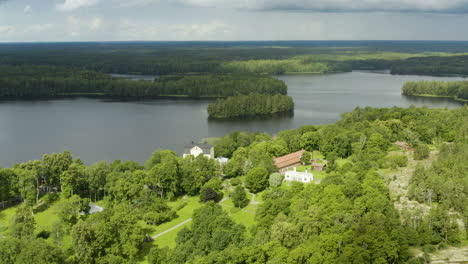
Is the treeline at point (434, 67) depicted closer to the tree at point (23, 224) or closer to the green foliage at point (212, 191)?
the green foliage at point (212, 191)

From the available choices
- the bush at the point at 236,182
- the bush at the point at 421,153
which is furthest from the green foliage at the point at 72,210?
the bush at the point at 421,153

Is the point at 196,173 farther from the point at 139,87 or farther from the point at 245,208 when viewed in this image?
the point at 139,87

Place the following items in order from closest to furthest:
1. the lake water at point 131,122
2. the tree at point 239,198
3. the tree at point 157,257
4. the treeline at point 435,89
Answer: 1. the tree at point 157,257
2. the tree at point 239,198
3. the lake water at point 131,122
4. the treeline at point 435,89

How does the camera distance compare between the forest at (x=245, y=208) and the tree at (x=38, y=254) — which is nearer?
the tree at (x=38, y=254)

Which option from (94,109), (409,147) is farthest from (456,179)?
(94,109)

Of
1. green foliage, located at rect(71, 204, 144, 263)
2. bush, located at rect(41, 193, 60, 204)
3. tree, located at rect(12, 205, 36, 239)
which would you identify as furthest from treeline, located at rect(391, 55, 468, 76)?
tree, located at rect(12, 205, 36, 239)

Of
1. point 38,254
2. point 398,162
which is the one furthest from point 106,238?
point 398,162

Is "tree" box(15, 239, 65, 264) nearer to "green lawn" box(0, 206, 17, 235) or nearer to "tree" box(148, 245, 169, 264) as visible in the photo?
"tree" box(148, 245, 169, 264)
